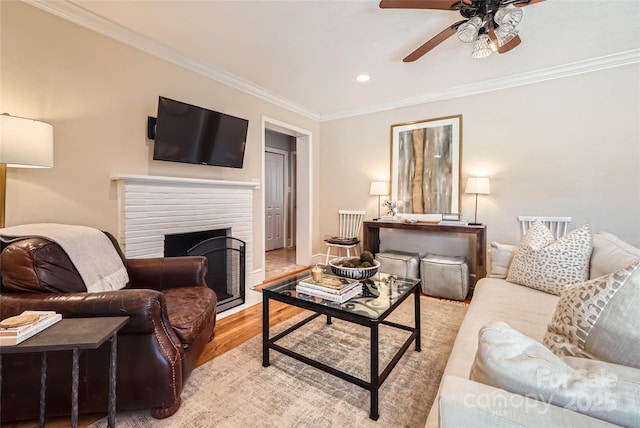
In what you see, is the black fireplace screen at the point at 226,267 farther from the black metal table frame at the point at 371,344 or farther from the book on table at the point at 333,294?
the book on table at the point at 333,294

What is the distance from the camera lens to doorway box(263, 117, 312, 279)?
4562 millimetres

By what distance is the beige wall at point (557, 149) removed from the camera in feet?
9.07

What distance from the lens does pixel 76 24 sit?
2.11 meters

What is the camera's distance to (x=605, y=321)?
2.49 feet

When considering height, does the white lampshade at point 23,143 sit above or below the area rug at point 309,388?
above

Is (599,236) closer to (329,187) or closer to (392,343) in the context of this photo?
(392,343)

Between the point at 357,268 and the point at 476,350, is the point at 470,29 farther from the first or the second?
the point at 476,350

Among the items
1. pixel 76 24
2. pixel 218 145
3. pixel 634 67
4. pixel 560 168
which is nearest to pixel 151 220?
pixel 218 145

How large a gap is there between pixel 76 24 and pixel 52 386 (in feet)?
7.86

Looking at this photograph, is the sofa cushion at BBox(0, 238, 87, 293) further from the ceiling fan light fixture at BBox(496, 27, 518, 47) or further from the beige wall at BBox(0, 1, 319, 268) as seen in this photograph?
the ceiling fan light fixture at BBox(496, 27, 518, 47)

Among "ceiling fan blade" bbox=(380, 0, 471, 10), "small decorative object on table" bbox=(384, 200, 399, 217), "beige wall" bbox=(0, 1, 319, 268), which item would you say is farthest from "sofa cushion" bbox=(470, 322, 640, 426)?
"small decorative object on table" bbox=(384, 200, 399, 217)

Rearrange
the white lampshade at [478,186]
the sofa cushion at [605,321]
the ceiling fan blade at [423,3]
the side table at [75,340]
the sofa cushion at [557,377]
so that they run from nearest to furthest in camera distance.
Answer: the sofa cushion at [557,377] < the sofa cushion at [605,321] < the side table at [75,340] < the ceiling fan blade at [423,3] < the white lampshade at [478,186]

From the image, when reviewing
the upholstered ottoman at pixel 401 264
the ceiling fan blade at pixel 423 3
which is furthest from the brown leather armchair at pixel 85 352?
the upholstered ottoman at pixel 401 264

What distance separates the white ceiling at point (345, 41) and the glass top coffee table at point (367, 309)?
194 cm
